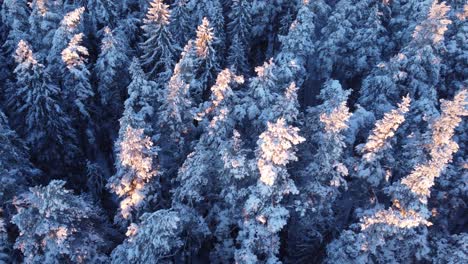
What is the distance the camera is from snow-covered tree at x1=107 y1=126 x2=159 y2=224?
18781 mm

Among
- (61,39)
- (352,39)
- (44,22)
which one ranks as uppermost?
(352,39)

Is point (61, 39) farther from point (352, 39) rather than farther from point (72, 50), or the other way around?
point (352, 39)

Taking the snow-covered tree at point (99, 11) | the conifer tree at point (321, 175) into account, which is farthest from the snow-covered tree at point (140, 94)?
the snow-covered tree at point (99, 11)

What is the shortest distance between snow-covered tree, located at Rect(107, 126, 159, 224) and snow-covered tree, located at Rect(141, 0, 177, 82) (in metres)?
9.42

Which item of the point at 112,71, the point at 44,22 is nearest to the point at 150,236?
the point at 112,71

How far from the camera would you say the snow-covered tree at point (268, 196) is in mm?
16891

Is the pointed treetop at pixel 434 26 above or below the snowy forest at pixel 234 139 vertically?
above

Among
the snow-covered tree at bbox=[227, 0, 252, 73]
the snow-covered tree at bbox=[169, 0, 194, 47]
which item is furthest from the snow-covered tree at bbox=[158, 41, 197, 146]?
the snow-covered tree at bbox=[227, 0, 252, 73]

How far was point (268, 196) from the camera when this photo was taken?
1838 centimetres

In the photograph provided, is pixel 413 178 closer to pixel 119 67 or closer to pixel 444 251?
pixel 444 251

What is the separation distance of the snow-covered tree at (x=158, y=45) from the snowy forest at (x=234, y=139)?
13 cm

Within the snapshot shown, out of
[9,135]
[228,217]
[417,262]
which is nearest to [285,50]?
[228,217]

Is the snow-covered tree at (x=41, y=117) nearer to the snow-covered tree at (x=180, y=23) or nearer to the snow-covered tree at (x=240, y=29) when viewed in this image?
the snow-covered tree at (x=180, y=23)

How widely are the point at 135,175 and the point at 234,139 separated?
192 inches
